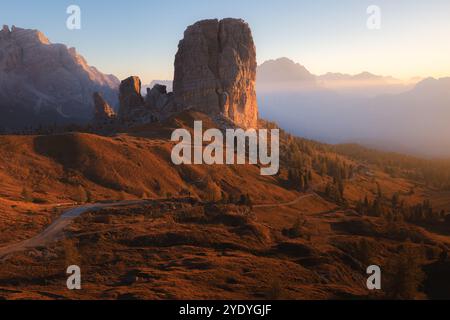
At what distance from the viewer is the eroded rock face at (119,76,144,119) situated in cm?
18250

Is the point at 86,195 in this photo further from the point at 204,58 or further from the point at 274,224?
the point at 204,58

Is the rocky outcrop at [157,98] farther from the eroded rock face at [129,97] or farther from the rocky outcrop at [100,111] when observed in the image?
the rocky outcrop at [100,111]

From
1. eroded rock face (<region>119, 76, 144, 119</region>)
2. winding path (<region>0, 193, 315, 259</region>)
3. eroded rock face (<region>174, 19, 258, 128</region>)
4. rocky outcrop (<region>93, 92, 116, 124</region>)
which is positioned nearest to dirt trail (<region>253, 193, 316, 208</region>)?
winding path (<region>0, 193, 315, 259</region>)

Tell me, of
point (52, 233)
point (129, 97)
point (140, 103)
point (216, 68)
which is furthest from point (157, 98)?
point (52, 233)

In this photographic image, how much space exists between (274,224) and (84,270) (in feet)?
172

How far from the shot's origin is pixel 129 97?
18312cm

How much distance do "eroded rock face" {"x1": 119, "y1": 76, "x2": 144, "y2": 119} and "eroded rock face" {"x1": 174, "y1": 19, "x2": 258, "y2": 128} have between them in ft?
60.4

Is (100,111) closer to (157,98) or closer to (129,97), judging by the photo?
(129,97)

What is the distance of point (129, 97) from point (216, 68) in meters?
41.3

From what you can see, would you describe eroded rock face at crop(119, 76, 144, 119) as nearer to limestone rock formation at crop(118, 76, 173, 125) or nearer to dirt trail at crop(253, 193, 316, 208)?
limestone rock formation at crop(118, 76, 173, 125)

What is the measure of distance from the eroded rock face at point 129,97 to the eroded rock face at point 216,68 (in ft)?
60.4

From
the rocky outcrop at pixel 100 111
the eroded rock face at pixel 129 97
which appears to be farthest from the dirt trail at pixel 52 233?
the rocky outcrop at pixel 100 111
